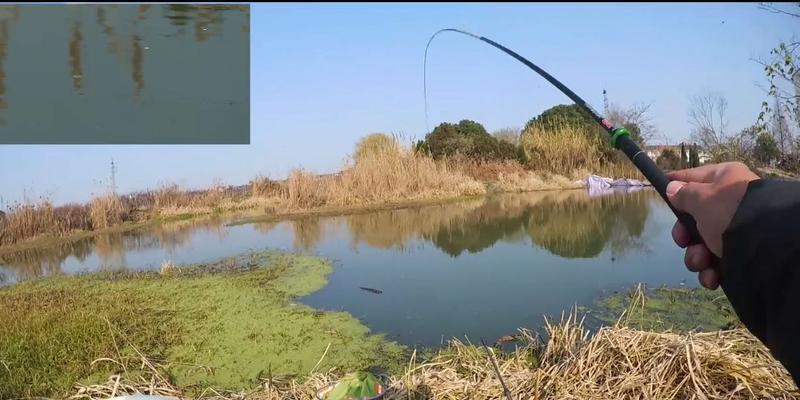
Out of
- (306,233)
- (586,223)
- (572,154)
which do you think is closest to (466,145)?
(572,154)

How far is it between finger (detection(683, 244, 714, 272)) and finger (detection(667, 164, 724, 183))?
13cm

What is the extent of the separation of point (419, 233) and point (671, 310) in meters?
6.20

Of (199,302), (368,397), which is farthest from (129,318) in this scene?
(368,397)

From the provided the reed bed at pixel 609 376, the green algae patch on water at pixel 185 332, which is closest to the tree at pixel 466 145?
the green algae patch on water at pixel 185 332

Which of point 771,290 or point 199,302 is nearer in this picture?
point 771,290

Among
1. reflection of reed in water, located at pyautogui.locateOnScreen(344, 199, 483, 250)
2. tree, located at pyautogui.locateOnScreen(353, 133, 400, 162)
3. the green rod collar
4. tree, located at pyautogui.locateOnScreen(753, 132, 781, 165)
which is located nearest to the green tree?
tree, located at pyautogui.locateOnScreen(353, 133, 400, 162)

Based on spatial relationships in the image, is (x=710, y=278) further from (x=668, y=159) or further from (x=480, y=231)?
(x=668, y=159)

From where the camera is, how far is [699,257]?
877 mm

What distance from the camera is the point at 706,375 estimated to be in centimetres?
251

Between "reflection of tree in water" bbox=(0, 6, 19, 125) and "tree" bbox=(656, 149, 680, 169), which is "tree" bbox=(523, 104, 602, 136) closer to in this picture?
"tree" bbox=(656, 149, 680, 169)

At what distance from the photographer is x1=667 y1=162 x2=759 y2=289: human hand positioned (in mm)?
814

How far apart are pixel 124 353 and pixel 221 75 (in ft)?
11.2

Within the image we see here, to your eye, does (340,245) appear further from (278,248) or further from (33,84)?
(33,84)

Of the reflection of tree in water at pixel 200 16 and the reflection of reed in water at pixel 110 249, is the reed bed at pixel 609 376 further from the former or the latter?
the reflection of reed in water at pixel 110 249
